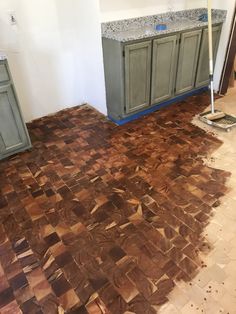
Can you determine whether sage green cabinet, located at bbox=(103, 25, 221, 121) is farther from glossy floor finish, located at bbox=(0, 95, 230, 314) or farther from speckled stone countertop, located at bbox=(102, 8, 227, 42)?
glossy floor finish, located at bbox=(0, 95, 230, 314)

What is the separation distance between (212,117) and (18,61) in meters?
2.20

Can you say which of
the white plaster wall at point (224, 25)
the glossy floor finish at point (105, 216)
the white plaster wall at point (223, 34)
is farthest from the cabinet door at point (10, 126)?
the white plaster wall at point (223, 34)

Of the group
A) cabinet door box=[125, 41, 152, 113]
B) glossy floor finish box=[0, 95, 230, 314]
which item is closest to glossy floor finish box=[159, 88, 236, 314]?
glossy floor finish box=[0, 95, 230, 314]

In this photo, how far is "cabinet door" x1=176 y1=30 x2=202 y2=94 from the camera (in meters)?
2.74

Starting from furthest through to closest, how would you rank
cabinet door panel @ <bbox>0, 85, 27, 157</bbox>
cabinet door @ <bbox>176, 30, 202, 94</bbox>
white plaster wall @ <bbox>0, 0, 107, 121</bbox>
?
cabinet door @ <bbox>176, 30, 202, 94</bbox> < white plaster wall @ <bbox>0, 0, 107, 121</bbox> < cabinet door panel @ <bbox>0, 85, 27, 157</bbox>

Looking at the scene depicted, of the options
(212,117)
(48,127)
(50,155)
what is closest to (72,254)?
(50,155)

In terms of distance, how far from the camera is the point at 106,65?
2549mm

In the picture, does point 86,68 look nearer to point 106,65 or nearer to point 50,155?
point 106,65

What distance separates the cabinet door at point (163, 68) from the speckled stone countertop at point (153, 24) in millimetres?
110

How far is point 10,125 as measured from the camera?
7.12 feet

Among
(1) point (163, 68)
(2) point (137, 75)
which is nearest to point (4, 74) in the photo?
(2) point (137, 75)

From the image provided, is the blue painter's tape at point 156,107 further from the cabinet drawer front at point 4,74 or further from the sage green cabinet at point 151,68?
the cabinet drawer front at point 4,74

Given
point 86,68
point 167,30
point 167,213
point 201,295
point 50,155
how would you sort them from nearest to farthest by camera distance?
point 201,295
point 167,213
point 50,155
point 167,30
point 86,68

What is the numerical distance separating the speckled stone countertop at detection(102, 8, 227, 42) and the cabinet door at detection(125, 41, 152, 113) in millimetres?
112
